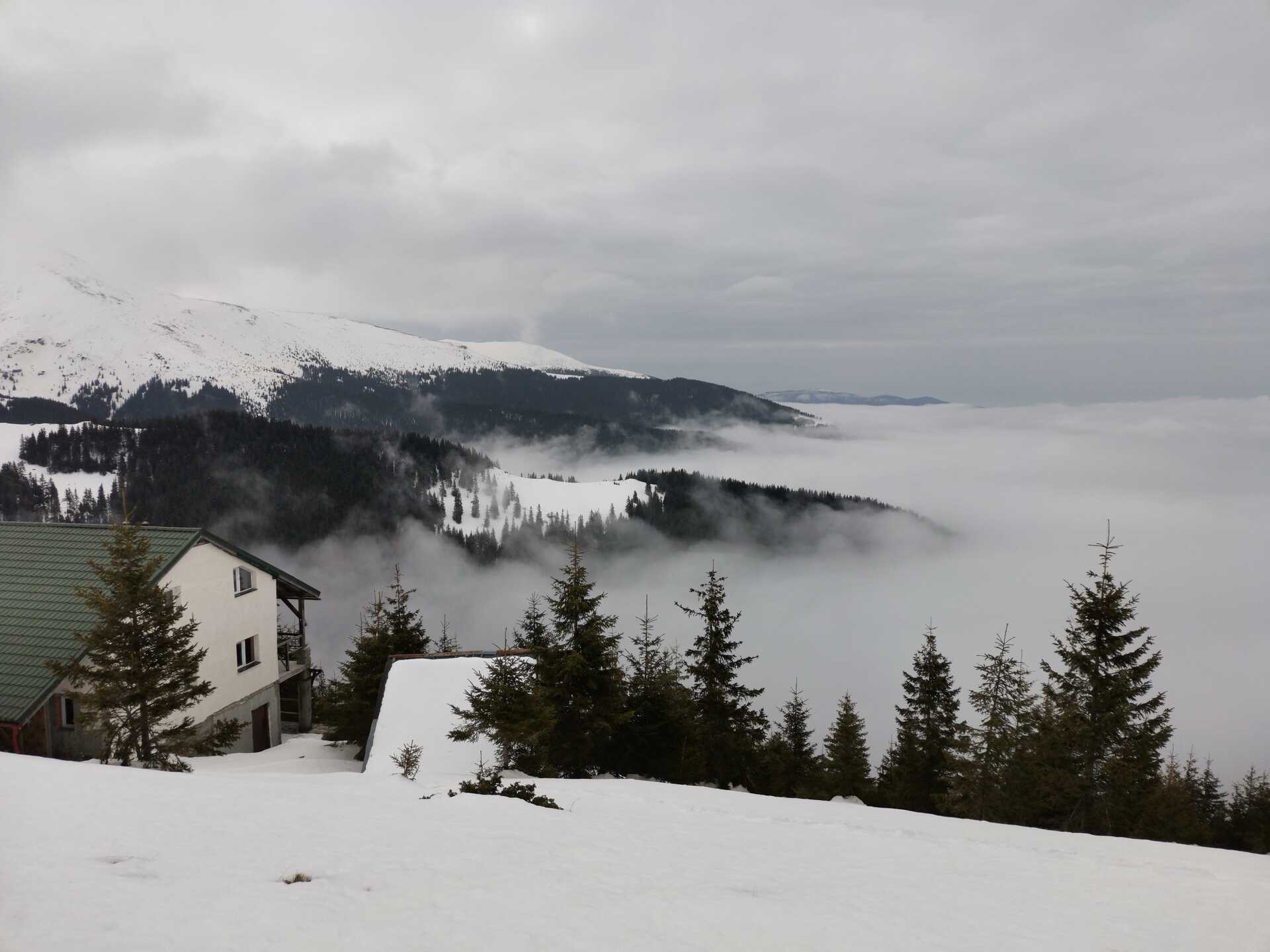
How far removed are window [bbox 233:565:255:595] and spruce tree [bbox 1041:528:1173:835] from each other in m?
31.0

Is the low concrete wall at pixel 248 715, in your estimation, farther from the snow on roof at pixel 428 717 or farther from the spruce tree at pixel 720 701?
the spruce tree at pixel 720 701

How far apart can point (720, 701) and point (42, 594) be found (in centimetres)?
2645

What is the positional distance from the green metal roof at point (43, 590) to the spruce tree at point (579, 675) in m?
12.5

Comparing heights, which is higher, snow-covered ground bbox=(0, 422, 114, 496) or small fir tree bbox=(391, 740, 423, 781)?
snow-covered ground bbox=(0, 422, 114, 496)

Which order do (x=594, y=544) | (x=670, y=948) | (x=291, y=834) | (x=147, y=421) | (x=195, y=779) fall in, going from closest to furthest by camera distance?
(x=670, y=948), (x=291, y=834), (x=195, y=779), (x=147, y=421), (x=594, y=544)

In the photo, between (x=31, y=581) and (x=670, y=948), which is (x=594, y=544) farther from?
(x=670, y=948)

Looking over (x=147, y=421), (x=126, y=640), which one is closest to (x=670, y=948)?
(x=126, y=640)

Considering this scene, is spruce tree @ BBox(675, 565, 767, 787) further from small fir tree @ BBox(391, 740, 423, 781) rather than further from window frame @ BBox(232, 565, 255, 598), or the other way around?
window frame @ BBox(232, 565, 255, 598)

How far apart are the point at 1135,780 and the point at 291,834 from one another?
96.1 feet

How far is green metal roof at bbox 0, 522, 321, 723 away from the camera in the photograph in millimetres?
18578

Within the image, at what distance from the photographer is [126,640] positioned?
1689 centimetres

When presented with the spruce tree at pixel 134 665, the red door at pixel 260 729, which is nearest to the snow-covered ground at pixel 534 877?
the spruce tree at pixel 134 665

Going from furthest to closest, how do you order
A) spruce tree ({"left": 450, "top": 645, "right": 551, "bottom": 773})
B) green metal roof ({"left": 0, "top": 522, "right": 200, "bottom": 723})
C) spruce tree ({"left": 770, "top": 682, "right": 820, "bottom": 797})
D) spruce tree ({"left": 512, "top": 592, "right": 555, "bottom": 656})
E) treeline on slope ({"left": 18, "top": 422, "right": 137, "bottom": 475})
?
treeline on slope ({"left": 18, "top": 422, "right": 137, "bottom": 475}) < spruce tree ({"left": 770, "top": 682, "right": 820, "bottom": 797}) < spruce tree ({"left": 512, "top": 592, "right": 555, "bottom": 656}) < green metal roof ({"left": 0, "top": 522, "right": 200, "bottom": 723}) < spruce tree ({"left": 450, "top": 645, "right": 551, "bottom": 773})

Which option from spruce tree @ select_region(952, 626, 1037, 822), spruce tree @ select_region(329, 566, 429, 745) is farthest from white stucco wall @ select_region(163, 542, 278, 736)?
spruce tree @ select_region(952, 626, 1037, 822)
